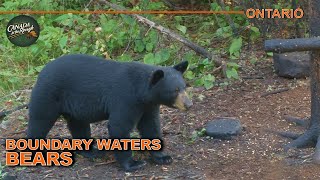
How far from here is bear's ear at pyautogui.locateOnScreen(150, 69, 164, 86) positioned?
503 cm

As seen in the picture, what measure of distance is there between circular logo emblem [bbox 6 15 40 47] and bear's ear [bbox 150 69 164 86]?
393cm

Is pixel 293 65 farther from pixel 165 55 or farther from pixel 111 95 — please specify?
pixel 111 95

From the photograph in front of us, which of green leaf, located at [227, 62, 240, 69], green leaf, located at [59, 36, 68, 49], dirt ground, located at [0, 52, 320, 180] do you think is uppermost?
green leaf, located at [59, 36, 68, 49]

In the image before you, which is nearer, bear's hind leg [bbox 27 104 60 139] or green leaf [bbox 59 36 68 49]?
bear's hind leg [bbox 27 104 60 139]

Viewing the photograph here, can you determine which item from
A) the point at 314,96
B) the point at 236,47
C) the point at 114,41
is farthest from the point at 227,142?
the point at 114,41

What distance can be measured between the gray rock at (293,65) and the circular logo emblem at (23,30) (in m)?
3.40

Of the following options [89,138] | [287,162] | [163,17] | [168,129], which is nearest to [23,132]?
[89,138]

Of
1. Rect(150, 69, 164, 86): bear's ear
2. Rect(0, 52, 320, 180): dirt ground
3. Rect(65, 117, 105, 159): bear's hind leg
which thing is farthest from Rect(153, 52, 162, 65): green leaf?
Rect(150, 69, 164, 86): bear's ear

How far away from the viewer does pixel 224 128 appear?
19.5 feet

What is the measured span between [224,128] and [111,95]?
50.5 inches

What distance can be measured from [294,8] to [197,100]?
74.8 inches

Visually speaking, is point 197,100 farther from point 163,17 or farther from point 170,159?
point 163,17

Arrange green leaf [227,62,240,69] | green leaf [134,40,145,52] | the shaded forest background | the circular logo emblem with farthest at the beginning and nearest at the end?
the circular logo emblem, green leaf [134,40,145,52], the shaded forest background, green leaf [227,62,240,69]

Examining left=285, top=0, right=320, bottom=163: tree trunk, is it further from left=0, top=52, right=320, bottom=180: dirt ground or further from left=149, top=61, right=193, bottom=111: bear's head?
left=149, top=61, right=193, bottom=111: bear's head
